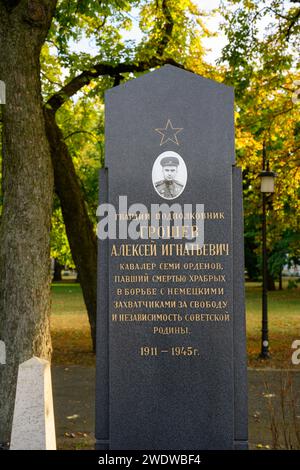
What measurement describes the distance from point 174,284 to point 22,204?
3.01 m

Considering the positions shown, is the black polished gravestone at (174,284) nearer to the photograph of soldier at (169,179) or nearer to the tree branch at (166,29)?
the photograph of soldier at (169,179)

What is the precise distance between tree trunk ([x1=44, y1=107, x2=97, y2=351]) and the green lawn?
85.7 inches

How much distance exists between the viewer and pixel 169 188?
624 centimetres

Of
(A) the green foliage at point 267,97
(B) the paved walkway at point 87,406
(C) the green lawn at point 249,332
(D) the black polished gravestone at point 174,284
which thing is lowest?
(C) the green lawn at point 249,332

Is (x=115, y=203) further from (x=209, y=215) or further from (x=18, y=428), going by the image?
(x=18, y=428)

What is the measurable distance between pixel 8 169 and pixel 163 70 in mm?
2994

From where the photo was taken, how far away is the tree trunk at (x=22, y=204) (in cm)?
808

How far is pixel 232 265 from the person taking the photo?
6.16 m

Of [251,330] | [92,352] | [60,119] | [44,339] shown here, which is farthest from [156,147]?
[251,330]

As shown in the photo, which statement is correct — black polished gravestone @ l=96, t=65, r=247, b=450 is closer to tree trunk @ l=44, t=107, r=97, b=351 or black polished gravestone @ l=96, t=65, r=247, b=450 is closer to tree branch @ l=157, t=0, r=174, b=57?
tree trunk @ l=44, t=107, r=97, b=351

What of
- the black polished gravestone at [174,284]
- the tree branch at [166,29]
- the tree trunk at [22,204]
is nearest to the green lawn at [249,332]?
the black polished gravestone at [174,284]

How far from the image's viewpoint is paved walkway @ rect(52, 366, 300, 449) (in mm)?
7836

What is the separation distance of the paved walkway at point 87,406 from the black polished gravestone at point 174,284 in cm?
65

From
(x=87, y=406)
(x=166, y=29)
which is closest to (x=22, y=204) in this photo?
(x=87, y=406)
